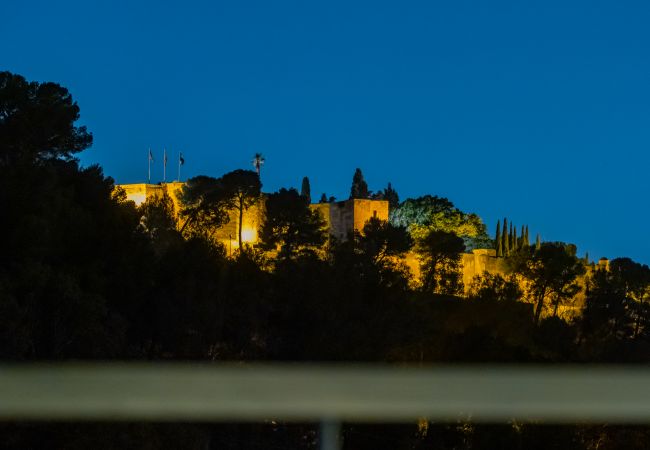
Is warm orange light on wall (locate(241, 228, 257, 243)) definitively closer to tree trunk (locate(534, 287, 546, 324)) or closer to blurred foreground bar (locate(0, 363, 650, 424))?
tree trunk (locate(534, 287, 546, 324))

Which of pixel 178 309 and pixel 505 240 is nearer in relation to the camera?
pixel 178 309

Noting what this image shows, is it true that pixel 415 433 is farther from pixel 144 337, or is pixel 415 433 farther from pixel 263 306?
pixel 144 337

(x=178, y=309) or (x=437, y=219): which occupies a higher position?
(x=437, y=219)

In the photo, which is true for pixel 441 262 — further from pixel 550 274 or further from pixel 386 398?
pixel 386 398

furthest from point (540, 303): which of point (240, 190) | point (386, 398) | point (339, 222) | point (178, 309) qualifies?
point (386, 398)

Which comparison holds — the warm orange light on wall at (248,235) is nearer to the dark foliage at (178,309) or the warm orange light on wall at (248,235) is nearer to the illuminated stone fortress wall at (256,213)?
the illuminated stone fortress wall at (256,213)

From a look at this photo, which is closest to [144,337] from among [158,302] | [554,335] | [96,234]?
[158,302]

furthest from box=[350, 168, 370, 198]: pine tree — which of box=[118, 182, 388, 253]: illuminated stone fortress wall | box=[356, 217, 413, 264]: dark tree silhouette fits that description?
box=[356, 217, 413, 264]: dark tree silhouette

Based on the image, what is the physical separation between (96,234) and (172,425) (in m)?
5.33

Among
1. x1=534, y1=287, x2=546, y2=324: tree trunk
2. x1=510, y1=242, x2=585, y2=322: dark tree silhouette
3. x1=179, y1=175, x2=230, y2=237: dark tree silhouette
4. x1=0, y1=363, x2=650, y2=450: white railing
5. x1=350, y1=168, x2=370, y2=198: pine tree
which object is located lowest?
x1=0, y1=363, x2=650, y2=450: white railing

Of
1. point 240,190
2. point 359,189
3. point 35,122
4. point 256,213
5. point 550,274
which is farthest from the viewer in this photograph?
point 359,189

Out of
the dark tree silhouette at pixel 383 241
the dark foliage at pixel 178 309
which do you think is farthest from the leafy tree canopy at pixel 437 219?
the dark foliage at pixel 178 309

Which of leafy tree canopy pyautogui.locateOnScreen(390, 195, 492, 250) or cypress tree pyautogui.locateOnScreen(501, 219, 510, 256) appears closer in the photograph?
cypress tree pyautogui.locateOnScreen(501, 219, 510, 256)

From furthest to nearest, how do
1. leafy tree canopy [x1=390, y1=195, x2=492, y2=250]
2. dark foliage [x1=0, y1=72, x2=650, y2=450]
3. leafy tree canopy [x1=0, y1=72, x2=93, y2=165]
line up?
leafy tree canopy [x1=390, y1=195, x2=492, y2=250], leafy tree canopy [x1=0, y1=72, x2=93, y2=165], dark foliage [x1=0, y1=72, x2=650, y2=450]
